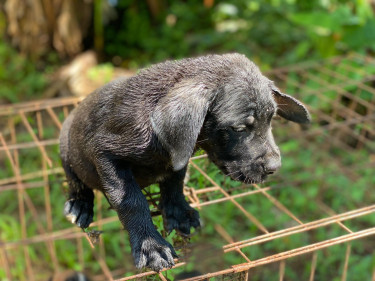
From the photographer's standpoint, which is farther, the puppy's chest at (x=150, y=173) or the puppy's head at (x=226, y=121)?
the puppy's chest at (x=150, y=173)

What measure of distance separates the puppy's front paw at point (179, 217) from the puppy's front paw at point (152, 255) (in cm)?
36

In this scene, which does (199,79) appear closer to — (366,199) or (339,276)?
(339,276)

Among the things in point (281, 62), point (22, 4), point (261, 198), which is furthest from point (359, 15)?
point (22, 4)

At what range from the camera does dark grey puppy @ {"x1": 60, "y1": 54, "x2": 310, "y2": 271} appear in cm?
183

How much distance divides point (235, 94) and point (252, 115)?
108 millimetres

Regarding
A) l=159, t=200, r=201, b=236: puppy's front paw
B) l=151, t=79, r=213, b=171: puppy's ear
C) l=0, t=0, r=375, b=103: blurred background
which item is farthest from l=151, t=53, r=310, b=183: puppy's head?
l=0, t=0, r=375, b=103: blurred background

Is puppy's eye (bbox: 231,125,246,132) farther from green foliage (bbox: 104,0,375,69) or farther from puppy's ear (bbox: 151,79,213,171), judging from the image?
green foliage (bbox: 104,0,375,69)

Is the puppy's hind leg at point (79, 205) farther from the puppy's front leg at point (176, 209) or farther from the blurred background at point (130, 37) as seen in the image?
the blurred background at point (130, 37)

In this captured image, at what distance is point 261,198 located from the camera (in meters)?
4.45

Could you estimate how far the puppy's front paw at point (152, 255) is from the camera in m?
1.93

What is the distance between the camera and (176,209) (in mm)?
2385

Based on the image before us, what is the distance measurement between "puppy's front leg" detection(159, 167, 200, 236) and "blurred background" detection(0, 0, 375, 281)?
57 millimetres

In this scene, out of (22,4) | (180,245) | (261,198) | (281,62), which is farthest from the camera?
(281,62)

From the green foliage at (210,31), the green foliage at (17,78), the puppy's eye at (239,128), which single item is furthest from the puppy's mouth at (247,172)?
the green foliage at (17,78)
